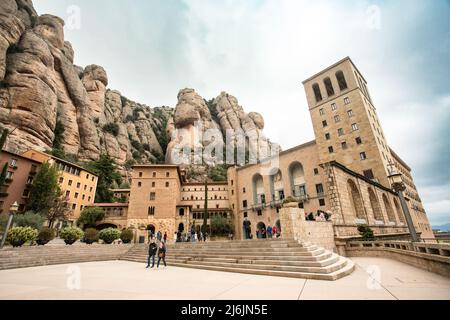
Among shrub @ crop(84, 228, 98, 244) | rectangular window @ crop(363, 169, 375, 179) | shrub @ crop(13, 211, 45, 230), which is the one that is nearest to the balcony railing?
rectangular window @ crop(363, 169, 375, 179)

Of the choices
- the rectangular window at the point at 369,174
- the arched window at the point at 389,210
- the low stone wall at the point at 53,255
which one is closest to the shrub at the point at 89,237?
the low stone wall at the point at 53,255

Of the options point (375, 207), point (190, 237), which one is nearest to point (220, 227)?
point (190, 237)

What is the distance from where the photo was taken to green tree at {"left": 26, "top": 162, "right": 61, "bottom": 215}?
2630 centimetres

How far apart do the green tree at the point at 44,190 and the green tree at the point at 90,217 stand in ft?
16.6

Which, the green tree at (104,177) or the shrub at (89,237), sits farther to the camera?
the green tree at (104,177)

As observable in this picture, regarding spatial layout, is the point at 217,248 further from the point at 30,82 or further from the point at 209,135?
the point at 209,135

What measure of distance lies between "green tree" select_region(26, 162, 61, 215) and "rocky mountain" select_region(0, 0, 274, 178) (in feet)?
24.0

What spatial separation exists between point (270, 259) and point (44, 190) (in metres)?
33.5

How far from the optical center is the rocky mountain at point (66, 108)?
3331 cm

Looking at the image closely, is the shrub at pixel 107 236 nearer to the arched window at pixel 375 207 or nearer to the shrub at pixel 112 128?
the arched window at pixel 375 207
